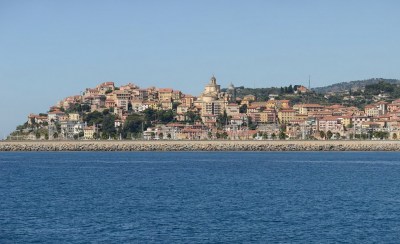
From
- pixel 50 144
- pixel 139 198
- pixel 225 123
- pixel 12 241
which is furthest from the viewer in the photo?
pixel 225 123

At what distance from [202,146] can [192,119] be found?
51.7 m

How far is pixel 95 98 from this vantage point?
593ft

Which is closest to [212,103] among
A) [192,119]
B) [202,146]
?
[192,119]

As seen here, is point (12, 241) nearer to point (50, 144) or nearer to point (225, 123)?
point (50, 144)

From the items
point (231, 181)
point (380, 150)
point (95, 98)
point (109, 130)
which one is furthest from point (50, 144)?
point (231, 181)

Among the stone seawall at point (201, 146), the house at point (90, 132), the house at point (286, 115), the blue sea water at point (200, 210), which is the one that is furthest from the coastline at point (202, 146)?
the blue sea water at point (200, 210)

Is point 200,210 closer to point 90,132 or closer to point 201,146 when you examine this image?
point 201,146

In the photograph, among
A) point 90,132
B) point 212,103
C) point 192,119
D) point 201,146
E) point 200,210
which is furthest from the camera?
point 212,103

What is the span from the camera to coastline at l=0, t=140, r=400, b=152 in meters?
109

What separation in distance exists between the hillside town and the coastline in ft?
68.0

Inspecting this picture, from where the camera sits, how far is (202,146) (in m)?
114

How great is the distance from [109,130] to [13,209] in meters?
119

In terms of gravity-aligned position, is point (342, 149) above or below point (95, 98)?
below

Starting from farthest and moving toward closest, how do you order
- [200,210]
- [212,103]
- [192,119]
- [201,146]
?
1. [212,103]
2. [192,119]
3. [201,146]
4. [200,210]
